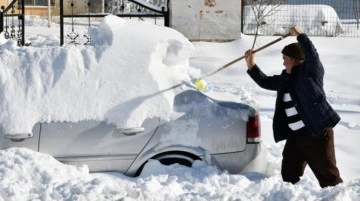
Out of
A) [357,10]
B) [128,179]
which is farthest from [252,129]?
[357,10]

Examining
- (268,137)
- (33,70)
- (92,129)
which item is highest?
(33,70)

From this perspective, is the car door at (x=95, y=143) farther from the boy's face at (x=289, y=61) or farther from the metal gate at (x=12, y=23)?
the metal gate at (x=12, y=23)

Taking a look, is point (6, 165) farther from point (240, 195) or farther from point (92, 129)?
point (240, 195)

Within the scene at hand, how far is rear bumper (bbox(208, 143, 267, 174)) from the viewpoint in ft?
17.9

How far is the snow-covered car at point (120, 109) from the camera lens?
5191 mm

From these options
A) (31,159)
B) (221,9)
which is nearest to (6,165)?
(31,159)

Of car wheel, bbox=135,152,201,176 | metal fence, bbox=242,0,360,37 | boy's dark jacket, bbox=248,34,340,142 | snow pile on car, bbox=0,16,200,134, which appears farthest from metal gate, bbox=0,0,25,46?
boy's dark jacket, bbox=248,34,340,142

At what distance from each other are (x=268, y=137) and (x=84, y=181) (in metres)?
3.85

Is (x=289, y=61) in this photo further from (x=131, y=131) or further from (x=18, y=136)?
(x=18, y=136)

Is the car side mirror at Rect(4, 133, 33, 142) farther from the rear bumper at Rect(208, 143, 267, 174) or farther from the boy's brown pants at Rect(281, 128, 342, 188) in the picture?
the boy's brown pants at Rect(281, 128, 342, 188)

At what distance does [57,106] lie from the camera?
17.1 feet

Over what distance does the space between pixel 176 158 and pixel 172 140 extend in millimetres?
184

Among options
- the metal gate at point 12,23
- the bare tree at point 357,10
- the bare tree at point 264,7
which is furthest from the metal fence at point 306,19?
the metal gate at point 12,23

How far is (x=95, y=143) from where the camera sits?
5227 millimetres
